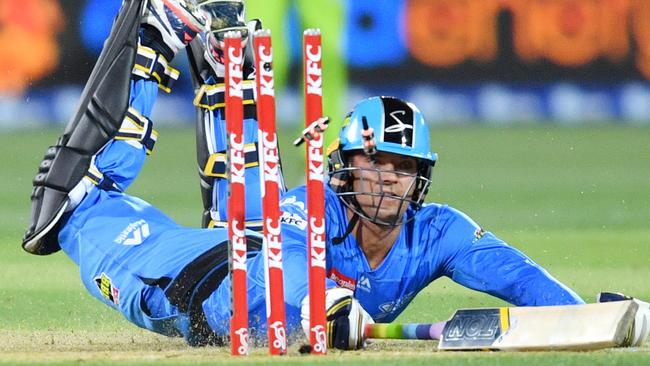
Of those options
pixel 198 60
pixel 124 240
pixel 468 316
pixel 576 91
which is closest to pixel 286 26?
pixel 576 91

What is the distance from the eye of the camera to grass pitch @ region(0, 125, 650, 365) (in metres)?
4.96

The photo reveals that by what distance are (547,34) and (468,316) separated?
30.0 ft

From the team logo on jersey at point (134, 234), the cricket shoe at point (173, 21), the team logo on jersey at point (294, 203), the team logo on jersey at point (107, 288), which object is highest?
the cricket shoe at point (173, 21)

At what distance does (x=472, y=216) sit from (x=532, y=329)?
6.30 metres

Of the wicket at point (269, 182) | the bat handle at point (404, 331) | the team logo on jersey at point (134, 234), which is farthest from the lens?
the team logo on jersey at point (134, 234)

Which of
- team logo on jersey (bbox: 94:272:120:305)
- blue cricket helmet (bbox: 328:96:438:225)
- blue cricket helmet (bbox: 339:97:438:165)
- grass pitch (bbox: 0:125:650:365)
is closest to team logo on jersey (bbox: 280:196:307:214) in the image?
blue cricket helmet (bbox: 328:96:438:225)

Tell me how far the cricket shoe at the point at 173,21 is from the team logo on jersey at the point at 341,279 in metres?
1.42

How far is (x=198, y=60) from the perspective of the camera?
6691 millimetres

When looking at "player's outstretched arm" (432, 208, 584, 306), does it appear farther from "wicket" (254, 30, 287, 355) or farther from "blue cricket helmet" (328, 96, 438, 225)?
"wicket" (254, 30, 287, 355)

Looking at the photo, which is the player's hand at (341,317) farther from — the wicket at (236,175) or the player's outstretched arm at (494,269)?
the player's outstretched arm at (494,269)

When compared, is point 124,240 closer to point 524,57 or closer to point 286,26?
point 286,26

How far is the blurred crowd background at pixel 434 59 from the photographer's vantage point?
1334cm

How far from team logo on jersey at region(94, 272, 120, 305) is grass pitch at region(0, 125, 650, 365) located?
18 cm

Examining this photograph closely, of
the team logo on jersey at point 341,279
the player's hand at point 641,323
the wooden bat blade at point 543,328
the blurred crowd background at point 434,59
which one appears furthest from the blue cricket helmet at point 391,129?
the blurred crowd background at point 434,59
